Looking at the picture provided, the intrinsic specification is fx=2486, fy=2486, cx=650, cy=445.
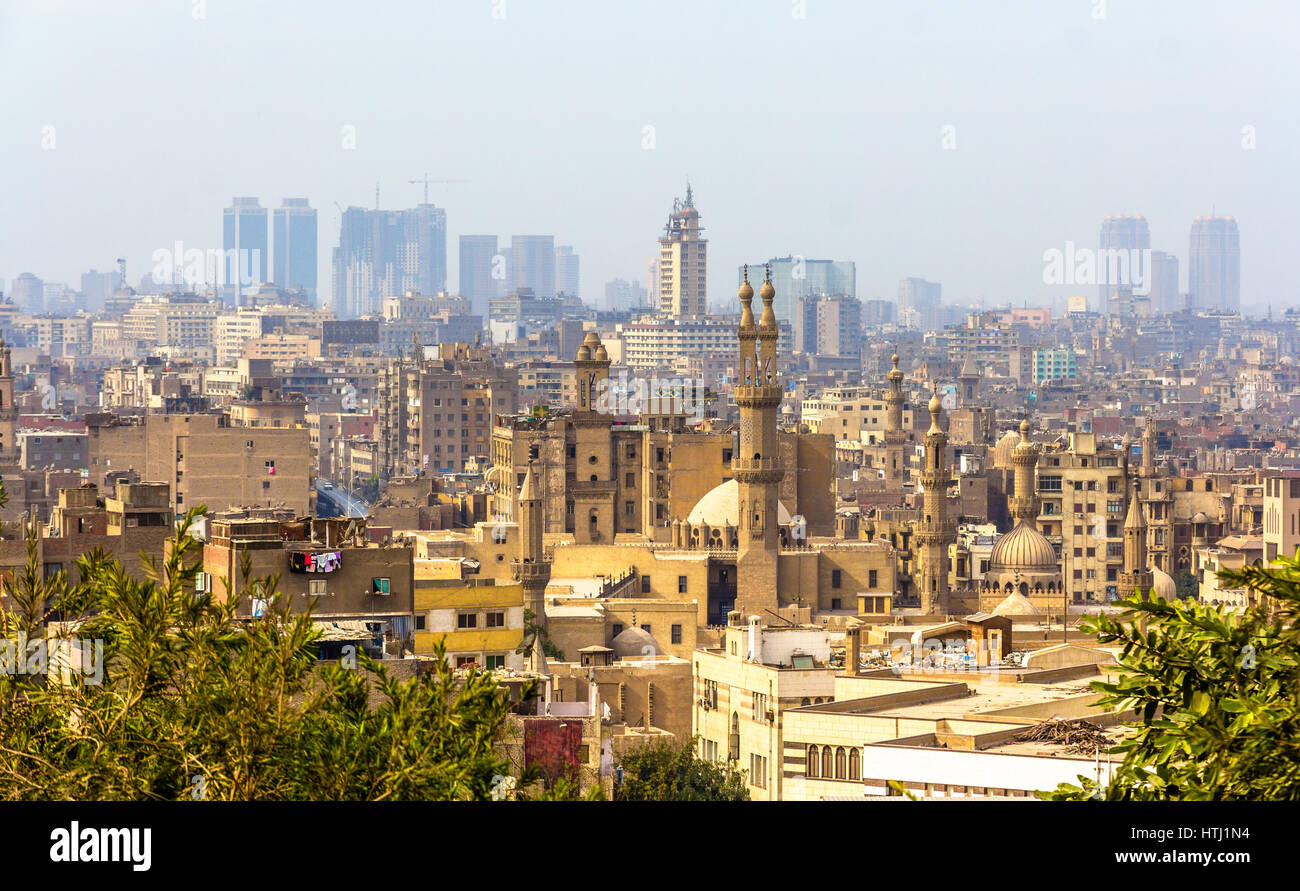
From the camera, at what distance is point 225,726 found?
1334 cm

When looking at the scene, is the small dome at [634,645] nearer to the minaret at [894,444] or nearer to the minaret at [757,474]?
the minaret at [757,474]

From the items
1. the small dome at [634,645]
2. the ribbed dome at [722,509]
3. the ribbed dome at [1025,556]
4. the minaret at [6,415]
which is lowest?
the small dome at [634,645]

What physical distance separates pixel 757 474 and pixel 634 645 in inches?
396

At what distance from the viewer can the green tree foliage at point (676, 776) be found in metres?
32.4

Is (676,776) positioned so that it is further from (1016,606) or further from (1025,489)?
(1025,489)

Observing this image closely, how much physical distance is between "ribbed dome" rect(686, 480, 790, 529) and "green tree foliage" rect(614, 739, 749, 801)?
79.4 ft

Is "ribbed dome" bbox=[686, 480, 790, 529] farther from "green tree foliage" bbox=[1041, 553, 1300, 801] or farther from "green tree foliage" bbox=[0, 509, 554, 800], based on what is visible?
"green tree foliage" bbox=[1041, 553, 1300, 801]

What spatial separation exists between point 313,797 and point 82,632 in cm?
383

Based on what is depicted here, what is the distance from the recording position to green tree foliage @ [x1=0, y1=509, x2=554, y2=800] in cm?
1298

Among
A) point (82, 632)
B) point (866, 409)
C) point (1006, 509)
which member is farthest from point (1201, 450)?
point (82, 632)

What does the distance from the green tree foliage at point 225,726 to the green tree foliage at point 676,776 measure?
1704 cm

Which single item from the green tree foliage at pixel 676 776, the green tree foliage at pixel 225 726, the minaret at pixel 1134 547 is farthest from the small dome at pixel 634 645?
the green tree foliage at pixel 225 726

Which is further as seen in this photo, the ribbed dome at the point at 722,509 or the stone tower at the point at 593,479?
the stone tower at the point at 593,479

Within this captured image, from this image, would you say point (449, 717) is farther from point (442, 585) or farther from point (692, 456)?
point (692, 456)
